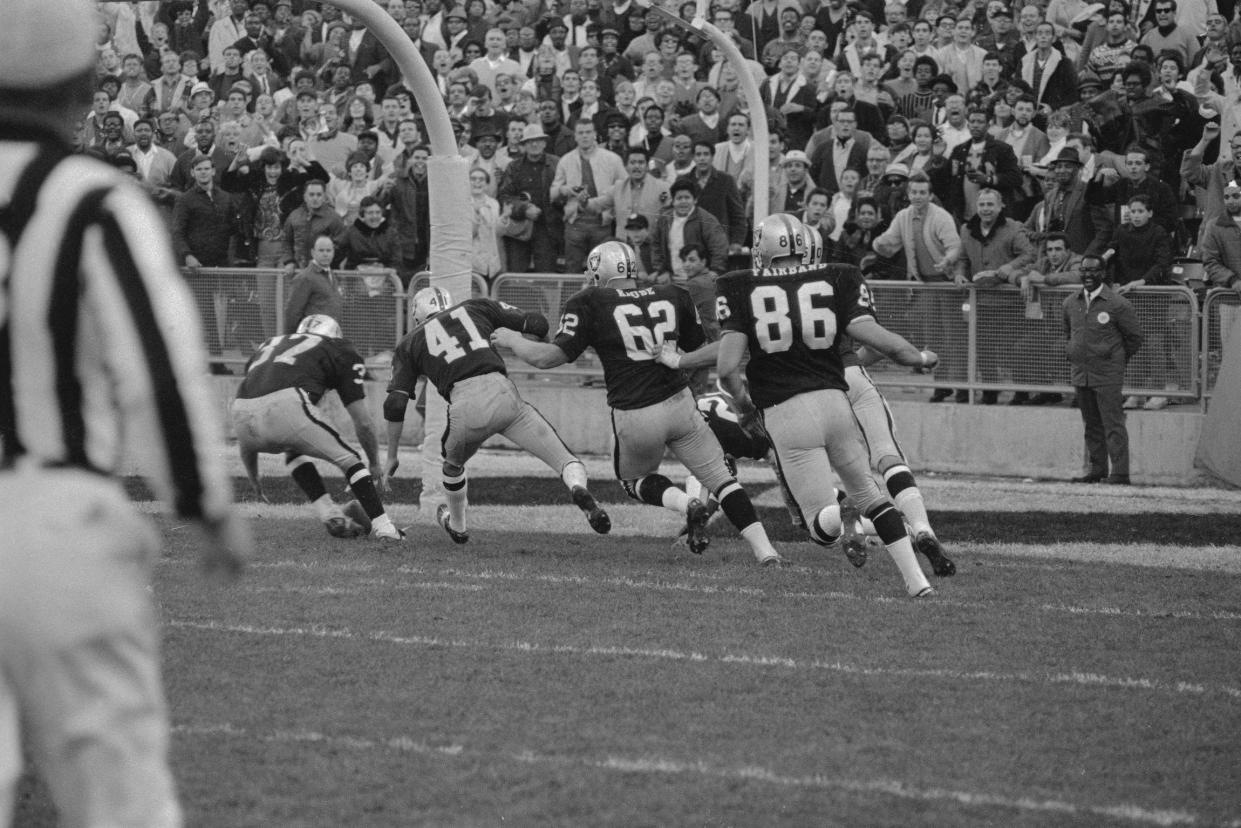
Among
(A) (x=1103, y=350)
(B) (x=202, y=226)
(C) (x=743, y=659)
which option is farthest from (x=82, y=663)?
(B) (x=202, y=226)

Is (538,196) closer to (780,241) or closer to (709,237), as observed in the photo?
(709,237)

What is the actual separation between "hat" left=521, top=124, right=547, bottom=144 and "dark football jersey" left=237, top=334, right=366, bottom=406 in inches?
234

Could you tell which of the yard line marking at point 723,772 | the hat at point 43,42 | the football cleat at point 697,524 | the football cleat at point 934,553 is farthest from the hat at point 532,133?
the hat at point 43,42

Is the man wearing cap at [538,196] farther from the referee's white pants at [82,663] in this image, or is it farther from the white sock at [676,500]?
the referee's white pants at [82,663]

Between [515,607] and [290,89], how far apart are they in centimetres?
1326

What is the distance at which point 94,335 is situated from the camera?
3.34 m

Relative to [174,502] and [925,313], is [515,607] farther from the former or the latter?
[925,313]

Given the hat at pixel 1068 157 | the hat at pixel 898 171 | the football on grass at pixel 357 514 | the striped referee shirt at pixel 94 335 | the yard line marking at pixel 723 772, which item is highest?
the striped referee shirt at pixel 94 335

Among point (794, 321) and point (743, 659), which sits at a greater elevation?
point (794, 321)

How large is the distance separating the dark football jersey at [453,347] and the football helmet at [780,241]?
7.27 feet

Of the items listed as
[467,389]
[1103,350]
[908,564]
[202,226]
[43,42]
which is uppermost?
[43,42]

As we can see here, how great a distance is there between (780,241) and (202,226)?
31.2ft

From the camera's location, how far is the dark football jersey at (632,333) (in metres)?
10.2

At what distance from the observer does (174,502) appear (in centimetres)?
329
